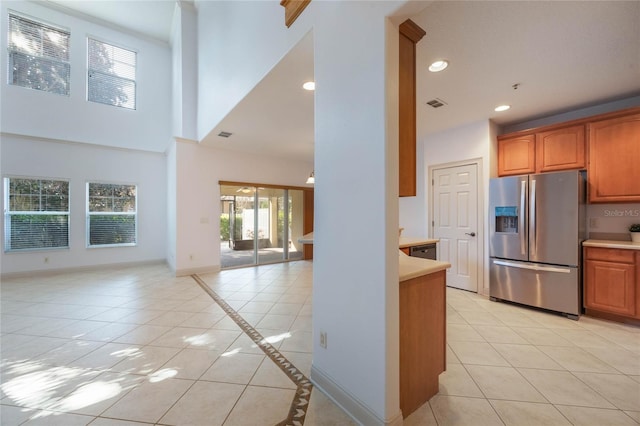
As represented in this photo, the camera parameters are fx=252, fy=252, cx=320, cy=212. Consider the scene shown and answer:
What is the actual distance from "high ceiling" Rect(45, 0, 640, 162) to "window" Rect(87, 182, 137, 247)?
3477 mm

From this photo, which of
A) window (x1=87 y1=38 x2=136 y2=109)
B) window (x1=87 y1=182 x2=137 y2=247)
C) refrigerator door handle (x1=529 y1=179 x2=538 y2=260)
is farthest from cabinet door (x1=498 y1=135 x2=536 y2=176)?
window (x1=87 y1=38 x2=136 y2=109)

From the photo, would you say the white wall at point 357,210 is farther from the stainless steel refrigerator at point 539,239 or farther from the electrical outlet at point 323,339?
the stainless steel refrigerator at point 539,239

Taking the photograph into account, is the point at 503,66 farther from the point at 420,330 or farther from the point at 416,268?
the point at 420,330

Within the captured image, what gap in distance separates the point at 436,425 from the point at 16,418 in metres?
2.58

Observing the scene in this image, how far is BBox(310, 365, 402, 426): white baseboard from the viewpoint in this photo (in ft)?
4.66

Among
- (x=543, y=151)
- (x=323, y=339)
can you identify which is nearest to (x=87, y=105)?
(x=323, y=339)

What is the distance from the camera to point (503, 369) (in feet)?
6.75

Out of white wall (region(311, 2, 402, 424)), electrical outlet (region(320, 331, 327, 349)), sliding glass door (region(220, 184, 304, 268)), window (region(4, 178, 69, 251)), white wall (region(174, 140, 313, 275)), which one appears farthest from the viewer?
sliding glass door (region(220, 184, 304, 268))

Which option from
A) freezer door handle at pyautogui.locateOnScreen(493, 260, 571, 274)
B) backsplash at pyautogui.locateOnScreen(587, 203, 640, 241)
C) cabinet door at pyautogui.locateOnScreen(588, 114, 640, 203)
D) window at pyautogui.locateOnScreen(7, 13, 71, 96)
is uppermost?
window at pyautogui.locateOnScreen(7, 13, 71, 96)

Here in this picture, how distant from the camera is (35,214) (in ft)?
16.9

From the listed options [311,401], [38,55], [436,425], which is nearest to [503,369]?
[436,425]

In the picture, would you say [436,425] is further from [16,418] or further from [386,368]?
[16,418]

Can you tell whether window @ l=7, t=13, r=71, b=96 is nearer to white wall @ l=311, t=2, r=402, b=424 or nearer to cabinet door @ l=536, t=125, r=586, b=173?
white wall @ l=311, t=2, r=402, b=424

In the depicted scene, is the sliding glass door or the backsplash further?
the sliding glass door
